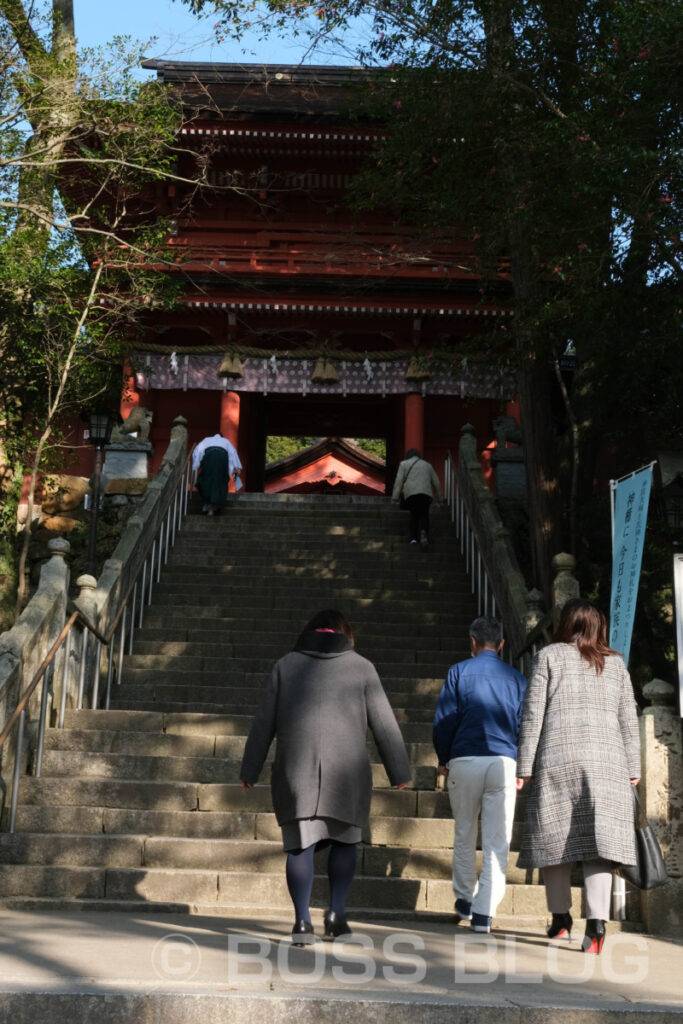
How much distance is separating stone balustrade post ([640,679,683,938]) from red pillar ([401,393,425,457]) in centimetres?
1360

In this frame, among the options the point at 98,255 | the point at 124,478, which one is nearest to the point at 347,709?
the point at 124,478

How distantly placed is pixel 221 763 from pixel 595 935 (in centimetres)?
312

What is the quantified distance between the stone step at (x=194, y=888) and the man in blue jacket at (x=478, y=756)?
434 millimetres

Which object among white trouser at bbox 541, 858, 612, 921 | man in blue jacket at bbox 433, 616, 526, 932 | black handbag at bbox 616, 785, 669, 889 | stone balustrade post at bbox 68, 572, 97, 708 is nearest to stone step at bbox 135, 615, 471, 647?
stone balustrade post at bbox 68, 572, 97, 708

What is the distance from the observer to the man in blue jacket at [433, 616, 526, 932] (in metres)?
5.76

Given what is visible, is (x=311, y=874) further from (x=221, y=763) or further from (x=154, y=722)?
(x=154, y=722)

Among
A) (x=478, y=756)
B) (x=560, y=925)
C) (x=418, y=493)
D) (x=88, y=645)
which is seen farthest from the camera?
(x=418, y=493)

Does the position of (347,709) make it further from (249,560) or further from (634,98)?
(249,560)

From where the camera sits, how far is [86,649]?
9062 mm

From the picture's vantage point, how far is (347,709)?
528 cm

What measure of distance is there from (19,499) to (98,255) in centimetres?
355

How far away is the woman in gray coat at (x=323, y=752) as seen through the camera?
199 inches

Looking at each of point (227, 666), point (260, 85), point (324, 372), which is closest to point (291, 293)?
point (324, 372)

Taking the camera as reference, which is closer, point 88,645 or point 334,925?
point 334,925
